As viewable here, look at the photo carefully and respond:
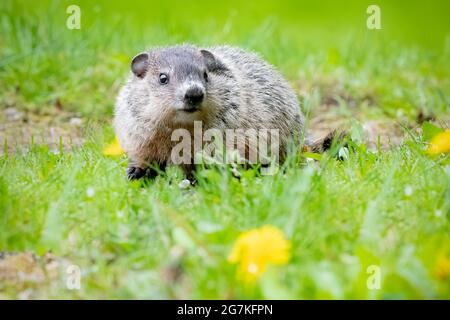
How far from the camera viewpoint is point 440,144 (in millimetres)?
4516

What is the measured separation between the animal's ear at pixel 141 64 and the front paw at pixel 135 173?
2.50 ft

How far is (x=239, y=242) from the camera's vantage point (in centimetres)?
333

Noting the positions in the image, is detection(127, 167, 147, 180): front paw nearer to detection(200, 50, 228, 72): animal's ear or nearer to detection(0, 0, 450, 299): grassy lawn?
detection(0, 0, 450, 299): grassy lawn

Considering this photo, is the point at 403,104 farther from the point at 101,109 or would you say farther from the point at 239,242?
the point at 239,242

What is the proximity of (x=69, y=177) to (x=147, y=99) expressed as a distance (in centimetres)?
111

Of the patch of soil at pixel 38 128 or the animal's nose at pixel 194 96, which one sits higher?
the animal's nose at pixel 194 96

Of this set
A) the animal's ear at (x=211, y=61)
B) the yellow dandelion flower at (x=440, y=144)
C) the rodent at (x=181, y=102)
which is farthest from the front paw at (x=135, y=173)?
the yellow dandelion flower at (x=440, y=144)

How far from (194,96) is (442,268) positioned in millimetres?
2139

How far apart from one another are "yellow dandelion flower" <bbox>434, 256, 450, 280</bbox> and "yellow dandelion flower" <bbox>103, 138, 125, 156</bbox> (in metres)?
2.87

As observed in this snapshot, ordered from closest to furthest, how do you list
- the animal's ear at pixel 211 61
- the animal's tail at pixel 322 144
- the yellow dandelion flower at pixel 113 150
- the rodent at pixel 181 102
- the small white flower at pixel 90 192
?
the small white flower at pixel 90 192, the rodent at pixel 181 102, the animal's ear at pixel 211 61, the yellow dandelion flower at pixel 113 150, the animal's tail at pixel 322 144

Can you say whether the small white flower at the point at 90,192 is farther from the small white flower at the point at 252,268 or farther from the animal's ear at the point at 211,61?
the animal's ear at the point at 211,61

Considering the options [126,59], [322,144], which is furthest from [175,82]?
[126,59]

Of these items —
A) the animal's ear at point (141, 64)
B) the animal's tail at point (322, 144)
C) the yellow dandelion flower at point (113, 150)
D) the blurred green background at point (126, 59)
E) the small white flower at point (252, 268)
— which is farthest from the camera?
the blurred green background at point (126, 59)

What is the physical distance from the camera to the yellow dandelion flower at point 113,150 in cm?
546
